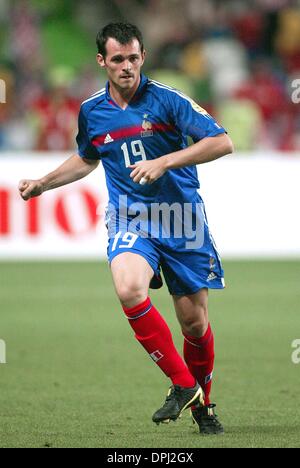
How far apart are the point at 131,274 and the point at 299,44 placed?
15.3 meters

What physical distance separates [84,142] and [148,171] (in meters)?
0.94

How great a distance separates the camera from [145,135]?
6148 mm

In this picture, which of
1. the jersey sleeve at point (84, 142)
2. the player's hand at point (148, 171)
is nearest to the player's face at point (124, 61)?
the jersey sleeve at point (84, 142)

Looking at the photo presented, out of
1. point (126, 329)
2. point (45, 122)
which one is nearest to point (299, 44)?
point (45, 122)

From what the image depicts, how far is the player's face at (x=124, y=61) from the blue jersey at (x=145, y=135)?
18 centimetres

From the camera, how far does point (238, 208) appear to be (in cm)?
1480

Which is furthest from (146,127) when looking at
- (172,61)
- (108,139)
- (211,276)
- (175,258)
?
(172,61)

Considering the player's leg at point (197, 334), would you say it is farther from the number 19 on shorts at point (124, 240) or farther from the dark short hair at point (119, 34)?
the dark short hair at point (119, 34)

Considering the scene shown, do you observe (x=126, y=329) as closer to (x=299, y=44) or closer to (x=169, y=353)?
(x=169, y=353)

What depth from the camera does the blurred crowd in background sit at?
667 inches

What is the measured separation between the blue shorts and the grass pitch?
0.80m

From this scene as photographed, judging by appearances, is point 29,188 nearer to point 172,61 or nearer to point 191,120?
point 191,120

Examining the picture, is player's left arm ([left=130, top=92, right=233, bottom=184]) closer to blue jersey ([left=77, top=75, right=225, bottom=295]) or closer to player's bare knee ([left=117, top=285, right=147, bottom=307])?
blue jersey ([left=77, top=75, right=225, bottom=295])

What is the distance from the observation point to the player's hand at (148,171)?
5652 millimetres
